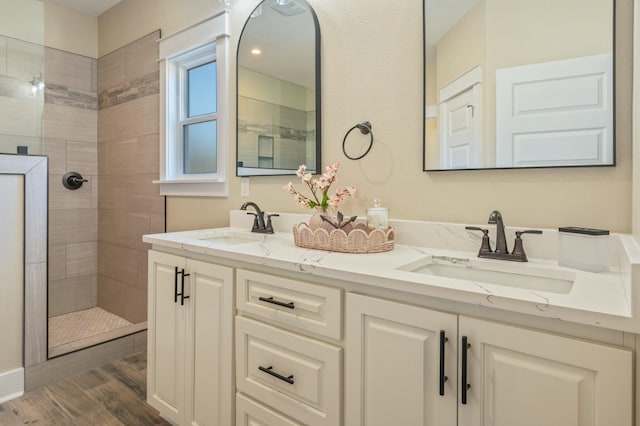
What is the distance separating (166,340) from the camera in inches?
68.8

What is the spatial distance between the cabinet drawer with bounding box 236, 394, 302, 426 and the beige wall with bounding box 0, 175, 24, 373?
5.07 feet

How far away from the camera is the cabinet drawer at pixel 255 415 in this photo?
1300 millimetres

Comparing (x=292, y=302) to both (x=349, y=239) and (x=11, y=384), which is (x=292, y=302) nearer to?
(x=349, y=239)

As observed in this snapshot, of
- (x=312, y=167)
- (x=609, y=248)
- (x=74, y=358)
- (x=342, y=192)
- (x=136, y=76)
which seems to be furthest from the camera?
(x=136, y=76)

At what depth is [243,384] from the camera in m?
1.41

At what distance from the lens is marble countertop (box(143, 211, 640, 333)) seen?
2.57 ft

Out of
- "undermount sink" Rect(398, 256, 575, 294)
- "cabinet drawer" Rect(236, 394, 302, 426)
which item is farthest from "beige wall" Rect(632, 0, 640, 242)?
"cabinet drawer" Rect(236, 394, 302, 426)

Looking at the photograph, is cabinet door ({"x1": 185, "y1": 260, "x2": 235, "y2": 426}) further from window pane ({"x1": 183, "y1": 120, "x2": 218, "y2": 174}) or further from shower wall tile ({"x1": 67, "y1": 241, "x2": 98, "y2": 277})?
shower wall tile ({"x1": 67, "y1": 241, "x2": 98, "y2": 277})

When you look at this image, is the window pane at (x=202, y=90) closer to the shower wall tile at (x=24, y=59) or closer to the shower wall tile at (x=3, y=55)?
the shower wall tile at (x=24, y=59)

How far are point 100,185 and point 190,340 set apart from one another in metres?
2.35

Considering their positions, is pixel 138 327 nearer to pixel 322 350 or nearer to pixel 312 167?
pixel 312 167

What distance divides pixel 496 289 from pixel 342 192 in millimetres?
842

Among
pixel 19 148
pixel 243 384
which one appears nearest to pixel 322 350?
pixel 243 384

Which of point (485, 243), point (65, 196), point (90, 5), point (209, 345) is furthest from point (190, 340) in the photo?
point (90, 5)
